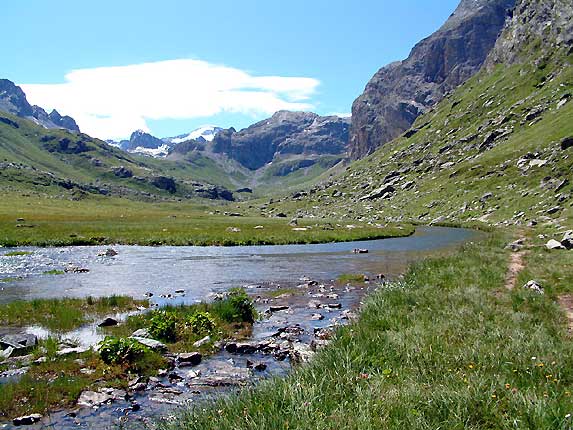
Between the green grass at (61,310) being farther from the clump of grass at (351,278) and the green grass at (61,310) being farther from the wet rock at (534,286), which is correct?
the wet rock at (534,286)

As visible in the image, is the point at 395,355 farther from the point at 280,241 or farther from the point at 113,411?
the point at 280,241

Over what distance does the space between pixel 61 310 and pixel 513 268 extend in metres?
27.5

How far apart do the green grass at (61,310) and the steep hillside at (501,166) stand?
62.1 metres

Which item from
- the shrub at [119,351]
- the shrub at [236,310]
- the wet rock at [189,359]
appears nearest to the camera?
the shrub at [119,351]

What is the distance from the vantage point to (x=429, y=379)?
10.2m

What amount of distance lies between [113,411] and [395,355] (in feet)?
24.9

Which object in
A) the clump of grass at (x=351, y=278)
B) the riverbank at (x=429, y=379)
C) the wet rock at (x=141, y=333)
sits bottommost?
the clump of grass at (x=351, y=278)

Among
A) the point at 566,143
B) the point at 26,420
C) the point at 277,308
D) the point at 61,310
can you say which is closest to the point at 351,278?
the point at 277,308

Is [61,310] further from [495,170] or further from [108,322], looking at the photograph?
[495,170]

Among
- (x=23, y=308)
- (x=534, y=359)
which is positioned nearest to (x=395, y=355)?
(x=534, y=359)

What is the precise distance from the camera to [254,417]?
27.7 ft

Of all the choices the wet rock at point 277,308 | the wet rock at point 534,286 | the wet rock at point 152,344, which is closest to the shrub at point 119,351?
the wet rock at point 152,344

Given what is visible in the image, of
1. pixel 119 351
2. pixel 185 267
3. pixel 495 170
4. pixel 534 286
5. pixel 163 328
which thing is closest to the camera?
pixel 119 351

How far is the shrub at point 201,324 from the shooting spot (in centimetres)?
1994
